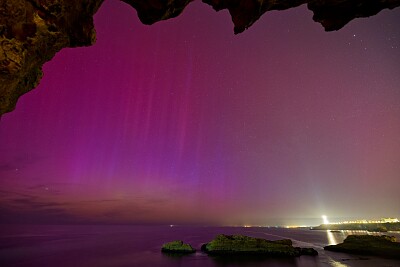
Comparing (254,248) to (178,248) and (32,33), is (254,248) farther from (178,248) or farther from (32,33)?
(32,33)

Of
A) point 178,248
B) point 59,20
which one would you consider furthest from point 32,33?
point 178,248

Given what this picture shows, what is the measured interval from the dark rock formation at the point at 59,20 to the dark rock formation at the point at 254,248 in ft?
145

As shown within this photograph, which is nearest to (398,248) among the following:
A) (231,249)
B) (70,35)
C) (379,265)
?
(379,265)

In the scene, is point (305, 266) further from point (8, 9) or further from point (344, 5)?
point (8, 9)

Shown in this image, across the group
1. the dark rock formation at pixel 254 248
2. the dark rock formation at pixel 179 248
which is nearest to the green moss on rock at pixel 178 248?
the dark rock formation at pixel 179 248

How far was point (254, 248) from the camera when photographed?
4491cm

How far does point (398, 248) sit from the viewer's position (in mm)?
41156

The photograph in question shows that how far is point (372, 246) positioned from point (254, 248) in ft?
75.2

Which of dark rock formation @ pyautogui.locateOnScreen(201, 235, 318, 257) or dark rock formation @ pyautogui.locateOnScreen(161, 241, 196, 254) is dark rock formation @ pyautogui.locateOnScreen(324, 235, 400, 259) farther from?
dark rock formation @ pyautogui.locateOnScreen(161, 241, 196, 254)

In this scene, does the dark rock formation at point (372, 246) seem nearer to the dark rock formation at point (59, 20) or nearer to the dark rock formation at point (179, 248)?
the dark rock formation at point (179, 248)

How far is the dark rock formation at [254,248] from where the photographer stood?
144ft

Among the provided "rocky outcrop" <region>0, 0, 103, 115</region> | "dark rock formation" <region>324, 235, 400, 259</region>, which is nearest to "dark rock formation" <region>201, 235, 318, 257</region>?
"dark rock formation" <region>324, 235, 400, 259</region>

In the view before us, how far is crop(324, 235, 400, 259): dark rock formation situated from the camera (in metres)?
41.3

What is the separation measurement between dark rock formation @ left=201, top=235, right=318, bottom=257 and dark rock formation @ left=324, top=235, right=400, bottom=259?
28.3 ft
